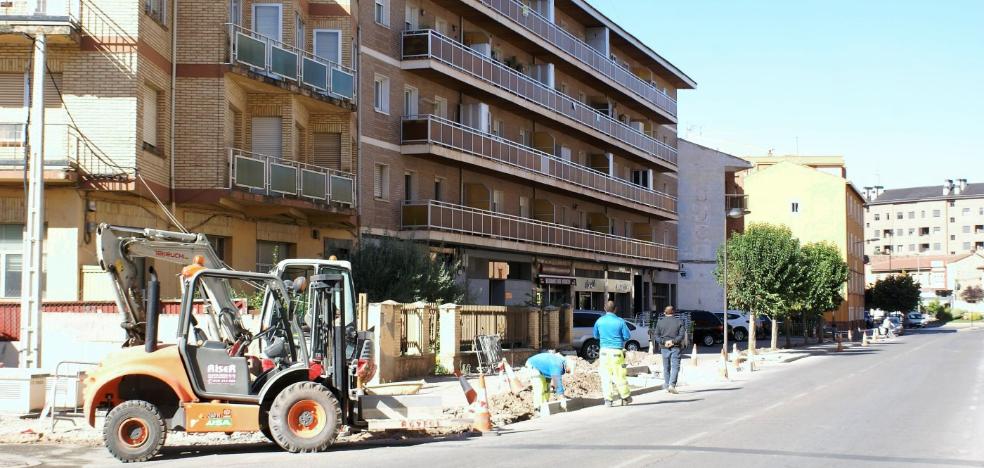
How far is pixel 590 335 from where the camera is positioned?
37219 millimetres

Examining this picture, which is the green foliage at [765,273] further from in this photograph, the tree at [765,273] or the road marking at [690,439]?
the road marking at [690,439]

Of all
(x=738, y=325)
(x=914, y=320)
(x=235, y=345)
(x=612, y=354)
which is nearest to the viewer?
(x=235, y=345)

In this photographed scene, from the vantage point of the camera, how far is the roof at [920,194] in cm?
15888

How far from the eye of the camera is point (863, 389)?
24.1 metres

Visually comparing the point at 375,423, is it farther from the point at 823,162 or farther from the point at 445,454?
the point at 823,162

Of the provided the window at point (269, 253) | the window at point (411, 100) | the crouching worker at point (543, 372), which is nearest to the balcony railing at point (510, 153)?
the window at point (411, 100)

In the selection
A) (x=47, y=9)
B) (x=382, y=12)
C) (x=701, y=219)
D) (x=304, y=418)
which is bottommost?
(x=304, y=418)

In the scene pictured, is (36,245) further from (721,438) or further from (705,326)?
(705,326)

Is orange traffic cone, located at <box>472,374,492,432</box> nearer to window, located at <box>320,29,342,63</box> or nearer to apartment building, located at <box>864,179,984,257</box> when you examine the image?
window, located at <box>320,29,342,63</box>

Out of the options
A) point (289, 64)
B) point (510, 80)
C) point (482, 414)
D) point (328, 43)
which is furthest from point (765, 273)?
point (482, 414)

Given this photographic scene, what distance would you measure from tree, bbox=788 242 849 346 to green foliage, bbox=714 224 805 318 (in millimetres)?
651

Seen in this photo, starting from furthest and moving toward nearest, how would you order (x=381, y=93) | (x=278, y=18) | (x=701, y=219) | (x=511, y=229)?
(x=701, y=219) < (x=511, y=229) < (x=381, y=93) < (x=278, y=18)

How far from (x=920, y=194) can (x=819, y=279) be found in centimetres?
12511

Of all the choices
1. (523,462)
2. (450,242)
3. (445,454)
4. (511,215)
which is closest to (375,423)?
(445,454)
